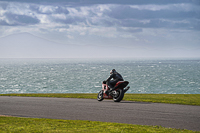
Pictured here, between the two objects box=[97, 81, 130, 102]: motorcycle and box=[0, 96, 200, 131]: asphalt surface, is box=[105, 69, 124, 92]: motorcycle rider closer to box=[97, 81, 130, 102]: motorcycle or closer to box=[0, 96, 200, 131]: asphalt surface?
box=[97, 81, 130, 102]: motorcycle

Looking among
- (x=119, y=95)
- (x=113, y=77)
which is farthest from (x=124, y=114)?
(x=113, y=77)

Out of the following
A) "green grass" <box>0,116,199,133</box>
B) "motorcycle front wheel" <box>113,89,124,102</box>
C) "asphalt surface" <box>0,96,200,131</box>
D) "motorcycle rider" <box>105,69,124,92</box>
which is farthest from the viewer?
"motorcycle rider" <box>105,69,124,92</box>

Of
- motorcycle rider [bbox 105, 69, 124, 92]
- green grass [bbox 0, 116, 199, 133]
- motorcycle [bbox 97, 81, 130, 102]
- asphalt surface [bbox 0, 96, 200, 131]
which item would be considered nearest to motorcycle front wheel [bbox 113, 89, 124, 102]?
motorcycle [bbox 97, 81, 130, 102]

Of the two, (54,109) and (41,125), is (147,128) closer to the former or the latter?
(41,125)

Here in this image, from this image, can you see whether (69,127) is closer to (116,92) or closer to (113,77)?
(116,92)

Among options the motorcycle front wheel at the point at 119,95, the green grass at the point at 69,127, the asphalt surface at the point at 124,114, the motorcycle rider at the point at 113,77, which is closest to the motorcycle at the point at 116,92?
the motorcycle front wheel at the point at 119,95

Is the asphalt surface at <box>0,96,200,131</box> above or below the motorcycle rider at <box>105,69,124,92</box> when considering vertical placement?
below

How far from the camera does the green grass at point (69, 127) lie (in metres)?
9.72

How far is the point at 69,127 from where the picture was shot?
33.9ft

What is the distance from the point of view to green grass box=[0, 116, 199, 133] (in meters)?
9.72

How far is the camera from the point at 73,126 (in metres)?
10.5

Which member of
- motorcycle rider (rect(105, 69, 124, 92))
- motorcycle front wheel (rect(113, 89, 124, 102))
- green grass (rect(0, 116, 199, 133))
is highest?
motorcycle rider (rect(105, 69, 124, 92))

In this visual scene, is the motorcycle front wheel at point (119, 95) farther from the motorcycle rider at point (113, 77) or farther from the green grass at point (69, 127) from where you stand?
the green grass at point (69, 127)

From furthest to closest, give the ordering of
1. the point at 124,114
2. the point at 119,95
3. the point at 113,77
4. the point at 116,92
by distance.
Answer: the point at 113,77, the point at 116,92, the point at 119,95, the point at 124,114
